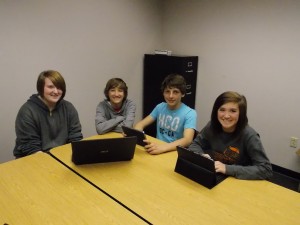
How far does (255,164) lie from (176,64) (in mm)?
2170

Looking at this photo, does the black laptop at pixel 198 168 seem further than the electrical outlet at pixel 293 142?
No

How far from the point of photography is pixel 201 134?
1.80 metres

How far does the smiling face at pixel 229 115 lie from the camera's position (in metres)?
1.58

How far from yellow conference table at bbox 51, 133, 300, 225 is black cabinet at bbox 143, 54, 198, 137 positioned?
2089 millimetres

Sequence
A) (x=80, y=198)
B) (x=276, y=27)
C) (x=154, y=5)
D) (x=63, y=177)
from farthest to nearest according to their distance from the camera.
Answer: (x=154, y=5) → (x=276, y=27) → (x=63, y=177) → (x=80, y=198)

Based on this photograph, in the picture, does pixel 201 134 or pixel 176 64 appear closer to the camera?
pixel 201 134

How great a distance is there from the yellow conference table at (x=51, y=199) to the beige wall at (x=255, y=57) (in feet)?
8.03

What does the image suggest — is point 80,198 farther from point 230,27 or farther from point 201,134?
point 230,27

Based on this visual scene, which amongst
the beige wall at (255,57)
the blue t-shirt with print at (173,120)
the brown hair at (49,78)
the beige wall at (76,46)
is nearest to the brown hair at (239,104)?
the blue t-shirt with print at (173,120)

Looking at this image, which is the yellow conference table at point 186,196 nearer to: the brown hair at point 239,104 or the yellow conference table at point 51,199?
the yellow conference table at point 51,199

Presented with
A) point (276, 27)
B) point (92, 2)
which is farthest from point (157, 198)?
point (92, 2)

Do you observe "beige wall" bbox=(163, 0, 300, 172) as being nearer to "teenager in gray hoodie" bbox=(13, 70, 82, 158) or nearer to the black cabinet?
the black cabinet

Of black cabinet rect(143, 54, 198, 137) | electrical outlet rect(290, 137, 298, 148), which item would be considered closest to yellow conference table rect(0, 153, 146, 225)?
black cabinet rect(143, 54, 198, 137)

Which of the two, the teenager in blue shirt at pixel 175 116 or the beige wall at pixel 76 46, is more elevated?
the beige wall at pixel 76 46
